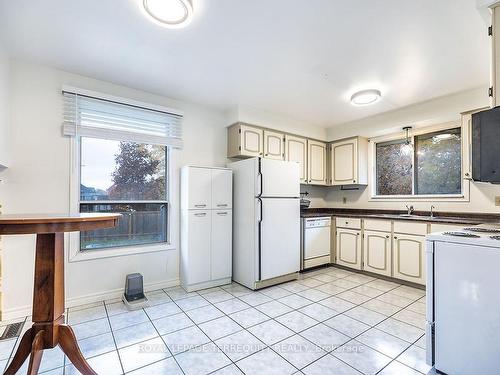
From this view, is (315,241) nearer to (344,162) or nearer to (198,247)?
(344,162)

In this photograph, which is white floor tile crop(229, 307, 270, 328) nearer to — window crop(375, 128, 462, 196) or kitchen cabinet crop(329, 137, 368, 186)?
kitchen cabinet crop(329, 137, 368, 186)

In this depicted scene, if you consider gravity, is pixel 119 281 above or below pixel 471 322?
below

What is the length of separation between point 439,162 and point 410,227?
1.15m

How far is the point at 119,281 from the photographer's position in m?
2.79

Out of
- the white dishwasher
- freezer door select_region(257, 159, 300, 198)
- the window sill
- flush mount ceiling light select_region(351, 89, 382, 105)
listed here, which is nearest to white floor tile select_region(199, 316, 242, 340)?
the window sill

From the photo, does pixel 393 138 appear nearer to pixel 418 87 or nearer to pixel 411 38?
pixel 418 87

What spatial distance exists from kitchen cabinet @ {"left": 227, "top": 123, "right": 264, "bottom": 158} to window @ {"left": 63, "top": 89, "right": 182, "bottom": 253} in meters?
0.75

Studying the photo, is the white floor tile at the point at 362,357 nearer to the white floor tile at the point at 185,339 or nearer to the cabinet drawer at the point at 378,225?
the white floor tile at the point at 185,339

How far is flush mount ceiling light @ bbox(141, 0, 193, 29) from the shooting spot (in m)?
1.65

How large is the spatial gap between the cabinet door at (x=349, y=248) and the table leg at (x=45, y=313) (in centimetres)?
339

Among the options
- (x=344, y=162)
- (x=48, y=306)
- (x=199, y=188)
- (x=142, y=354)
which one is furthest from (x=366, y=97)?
(x=48, y=306)

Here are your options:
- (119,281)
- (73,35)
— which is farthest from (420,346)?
(73,35)

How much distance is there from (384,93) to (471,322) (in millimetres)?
2544

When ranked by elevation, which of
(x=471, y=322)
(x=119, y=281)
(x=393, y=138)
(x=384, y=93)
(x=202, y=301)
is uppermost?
(x=384, y=93)
